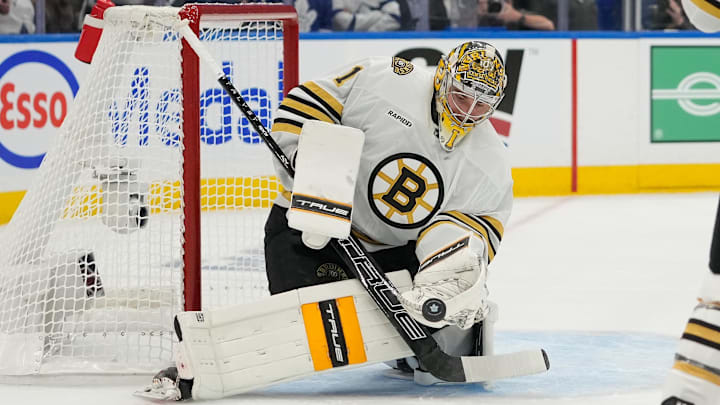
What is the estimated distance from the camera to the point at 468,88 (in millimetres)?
2260

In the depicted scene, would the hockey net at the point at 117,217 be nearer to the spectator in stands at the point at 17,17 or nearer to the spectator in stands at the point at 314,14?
the spectator in stands at the point at 17,17

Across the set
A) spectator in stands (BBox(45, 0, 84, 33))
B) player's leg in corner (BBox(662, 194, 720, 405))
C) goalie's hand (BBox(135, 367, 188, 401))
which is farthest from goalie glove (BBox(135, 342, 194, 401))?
spectator in stands (BBox(45, 0, 84, 33))

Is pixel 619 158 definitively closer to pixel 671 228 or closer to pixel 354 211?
pixel 671 228

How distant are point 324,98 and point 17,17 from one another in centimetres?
314

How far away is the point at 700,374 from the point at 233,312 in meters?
1.01

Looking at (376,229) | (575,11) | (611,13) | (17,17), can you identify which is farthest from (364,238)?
(611,13)

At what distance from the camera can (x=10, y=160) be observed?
195 inches

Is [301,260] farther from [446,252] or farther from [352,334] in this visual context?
[446,252]

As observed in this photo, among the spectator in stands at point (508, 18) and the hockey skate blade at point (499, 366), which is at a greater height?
the spectator in stands at point (508, 18)

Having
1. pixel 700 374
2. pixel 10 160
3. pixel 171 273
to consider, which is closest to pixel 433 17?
pixel 10 160

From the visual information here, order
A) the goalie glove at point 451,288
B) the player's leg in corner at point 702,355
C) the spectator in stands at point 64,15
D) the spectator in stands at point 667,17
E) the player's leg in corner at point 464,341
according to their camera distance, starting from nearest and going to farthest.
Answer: the player's leg in corner at point 702,355 < the goalie glove at point 451,288 < the player's leg in corner at point 464,341 < the spectator in stands at point 64,15 < the spectator in stands at point 667,17

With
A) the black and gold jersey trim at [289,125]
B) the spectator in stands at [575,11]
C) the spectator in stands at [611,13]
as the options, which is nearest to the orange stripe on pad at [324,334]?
the black and gold jersey trim at [289,125]

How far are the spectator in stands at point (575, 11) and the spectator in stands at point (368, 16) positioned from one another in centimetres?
75

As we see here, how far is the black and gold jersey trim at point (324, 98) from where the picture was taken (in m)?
2.46
